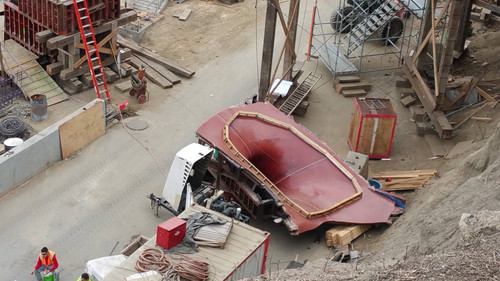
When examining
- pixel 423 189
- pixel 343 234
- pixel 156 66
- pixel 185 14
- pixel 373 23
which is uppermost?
pixel 373 23

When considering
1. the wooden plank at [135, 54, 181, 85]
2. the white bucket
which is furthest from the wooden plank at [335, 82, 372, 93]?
the white bucket

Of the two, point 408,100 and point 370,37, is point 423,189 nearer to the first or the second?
point 408,100

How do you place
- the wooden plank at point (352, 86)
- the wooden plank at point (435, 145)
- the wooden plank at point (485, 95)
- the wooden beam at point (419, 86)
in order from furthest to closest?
the wooden plank at point (352, 86) → the wooden plank at point (485, 95) → the wooden beam at point (419, 86) → the wooden plank at point (435, 145)

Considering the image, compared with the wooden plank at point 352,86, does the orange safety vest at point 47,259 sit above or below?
above

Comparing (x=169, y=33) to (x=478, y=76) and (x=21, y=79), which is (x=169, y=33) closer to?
(x=21, y=79)

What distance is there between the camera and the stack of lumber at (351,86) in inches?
1093

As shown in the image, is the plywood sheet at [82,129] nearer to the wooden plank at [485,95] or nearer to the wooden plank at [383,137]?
the wooden plank at [383,137]

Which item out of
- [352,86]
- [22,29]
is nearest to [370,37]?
[352,86]

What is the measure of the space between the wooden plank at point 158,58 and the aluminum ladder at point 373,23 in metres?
6.61

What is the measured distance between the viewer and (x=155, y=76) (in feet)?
93.9

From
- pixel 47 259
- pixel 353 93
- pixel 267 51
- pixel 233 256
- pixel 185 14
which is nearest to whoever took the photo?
pixel 233 256

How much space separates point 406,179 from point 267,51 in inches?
260

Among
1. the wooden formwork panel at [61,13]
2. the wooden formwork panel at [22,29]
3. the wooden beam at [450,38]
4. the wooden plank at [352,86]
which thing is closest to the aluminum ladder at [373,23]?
the wooden plank at [352,86]

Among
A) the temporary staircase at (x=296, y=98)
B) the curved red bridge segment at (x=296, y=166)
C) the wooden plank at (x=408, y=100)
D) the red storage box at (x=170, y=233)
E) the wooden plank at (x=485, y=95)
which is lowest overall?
the temporary staircase at (x=296, y=98)
